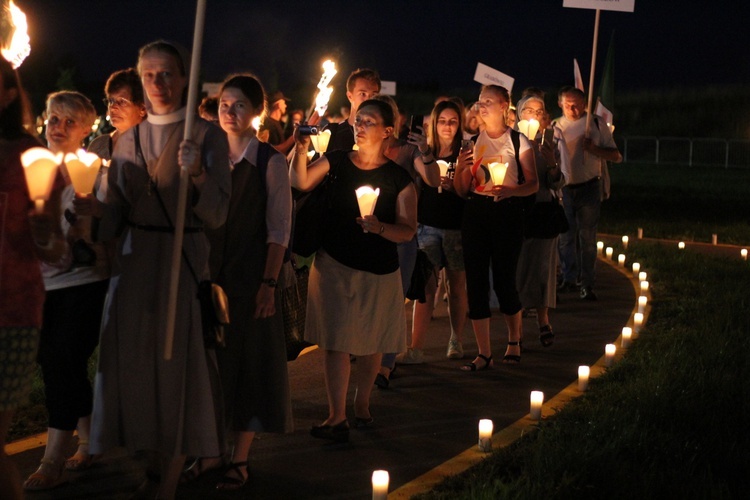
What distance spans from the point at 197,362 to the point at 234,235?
0.95 meters

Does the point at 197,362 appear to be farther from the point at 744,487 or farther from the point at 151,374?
the point at 744,487

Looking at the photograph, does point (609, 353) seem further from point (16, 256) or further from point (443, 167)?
point (16, 256)

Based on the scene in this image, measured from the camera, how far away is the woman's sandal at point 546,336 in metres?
10.4

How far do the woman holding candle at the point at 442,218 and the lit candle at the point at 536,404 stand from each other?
6.38 feet

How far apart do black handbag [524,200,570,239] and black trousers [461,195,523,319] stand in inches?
53.6

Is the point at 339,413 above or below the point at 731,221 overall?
below

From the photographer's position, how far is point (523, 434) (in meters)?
7.11

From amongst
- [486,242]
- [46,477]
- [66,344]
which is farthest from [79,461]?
[486,242]

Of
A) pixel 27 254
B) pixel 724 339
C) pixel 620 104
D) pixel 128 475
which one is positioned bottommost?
pixel 128 475

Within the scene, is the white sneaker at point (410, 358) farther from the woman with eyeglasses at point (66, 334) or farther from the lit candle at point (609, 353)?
the woman with eyeglasses at point (66, 334)

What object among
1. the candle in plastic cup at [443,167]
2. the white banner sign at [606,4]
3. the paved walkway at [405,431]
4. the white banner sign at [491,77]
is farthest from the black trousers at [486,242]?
the white banner sign at [491,77]

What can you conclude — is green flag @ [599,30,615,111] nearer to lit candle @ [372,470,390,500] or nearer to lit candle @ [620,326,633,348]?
lit candle @ [620,326,633,348]

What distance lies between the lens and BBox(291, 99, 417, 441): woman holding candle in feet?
23.4

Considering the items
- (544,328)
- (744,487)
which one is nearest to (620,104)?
(544,328)
